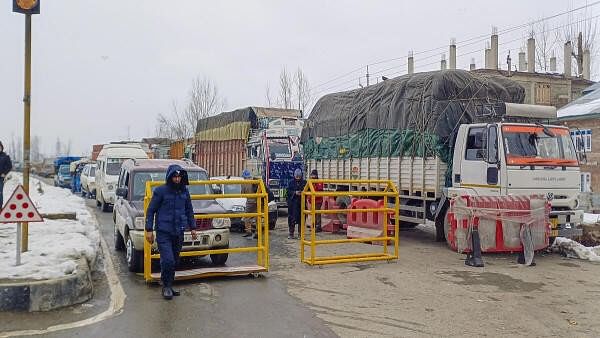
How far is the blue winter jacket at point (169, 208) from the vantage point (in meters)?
7.21

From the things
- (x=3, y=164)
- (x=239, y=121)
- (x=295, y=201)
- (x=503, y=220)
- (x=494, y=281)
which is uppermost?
(x=239, y=121)

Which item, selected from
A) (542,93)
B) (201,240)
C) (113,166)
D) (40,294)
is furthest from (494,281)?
(542,93)

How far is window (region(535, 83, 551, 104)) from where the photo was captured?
38272 mm

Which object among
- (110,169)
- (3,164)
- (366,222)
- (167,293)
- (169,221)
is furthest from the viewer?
(110,169)

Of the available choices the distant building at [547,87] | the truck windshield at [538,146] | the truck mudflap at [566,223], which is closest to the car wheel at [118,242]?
the truck windshield at [538,146]

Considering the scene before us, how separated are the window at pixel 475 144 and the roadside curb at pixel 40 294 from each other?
796 centimetres

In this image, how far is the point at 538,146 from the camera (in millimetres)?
10992

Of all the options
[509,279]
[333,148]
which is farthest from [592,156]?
[509,279]

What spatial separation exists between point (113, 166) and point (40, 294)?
46.5 feet

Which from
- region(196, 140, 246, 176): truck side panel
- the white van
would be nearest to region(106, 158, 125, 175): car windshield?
the white van

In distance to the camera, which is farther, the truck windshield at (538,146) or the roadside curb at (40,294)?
the truck windshield at (538,146)

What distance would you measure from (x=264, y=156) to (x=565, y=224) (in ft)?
32.9

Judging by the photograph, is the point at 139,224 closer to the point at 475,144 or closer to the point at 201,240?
the point at 201,240

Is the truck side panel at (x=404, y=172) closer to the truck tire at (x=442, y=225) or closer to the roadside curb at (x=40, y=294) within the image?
the truck tire at (x=442, y=225)
